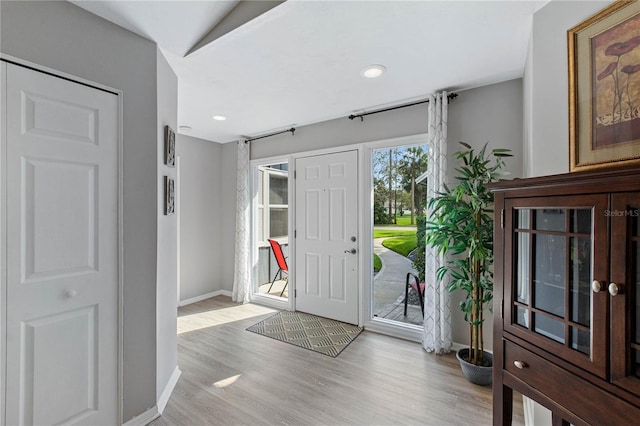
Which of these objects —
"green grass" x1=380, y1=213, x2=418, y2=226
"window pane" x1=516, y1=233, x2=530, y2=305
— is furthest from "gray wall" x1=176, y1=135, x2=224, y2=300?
"window pane" x1=516, y1=233, x2=530, y2=305

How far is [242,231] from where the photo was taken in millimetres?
3986

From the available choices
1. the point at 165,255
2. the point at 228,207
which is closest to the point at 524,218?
the point at 165,255

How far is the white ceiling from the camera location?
4.92 ft

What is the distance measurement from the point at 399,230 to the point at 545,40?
6.57 feet

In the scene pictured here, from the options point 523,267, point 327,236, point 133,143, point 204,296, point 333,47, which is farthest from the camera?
point 204,296

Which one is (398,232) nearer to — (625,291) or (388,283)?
(388,283)

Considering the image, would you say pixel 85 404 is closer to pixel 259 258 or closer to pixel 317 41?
pixel 317 41

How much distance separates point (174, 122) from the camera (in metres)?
2.17

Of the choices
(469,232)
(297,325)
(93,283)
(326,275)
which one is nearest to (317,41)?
(469,232)

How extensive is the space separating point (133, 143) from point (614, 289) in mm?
2258

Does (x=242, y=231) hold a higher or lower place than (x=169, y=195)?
lower

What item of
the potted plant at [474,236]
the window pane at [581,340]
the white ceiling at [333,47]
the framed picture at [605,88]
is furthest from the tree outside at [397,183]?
the window pane at [581,340]

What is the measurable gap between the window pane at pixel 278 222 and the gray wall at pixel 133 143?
2.61 meters

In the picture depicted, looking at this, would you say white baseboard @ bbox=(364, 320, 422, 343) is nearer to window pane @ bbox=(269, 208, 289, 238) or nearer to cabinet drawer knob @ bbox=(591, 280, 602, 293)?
window pane @ bbox=(269, 208, 289, 238)
